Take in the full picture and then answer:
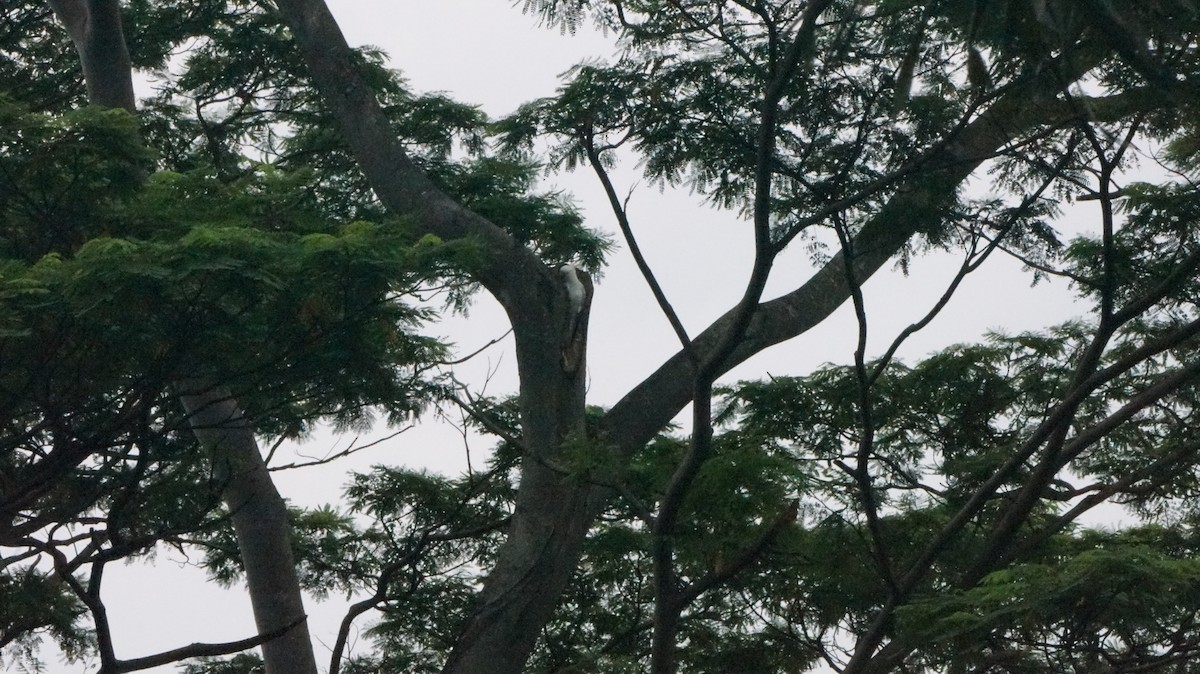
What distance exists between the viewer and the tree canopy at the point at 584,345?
5145mm

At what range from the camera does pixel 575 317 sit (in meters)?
7.12

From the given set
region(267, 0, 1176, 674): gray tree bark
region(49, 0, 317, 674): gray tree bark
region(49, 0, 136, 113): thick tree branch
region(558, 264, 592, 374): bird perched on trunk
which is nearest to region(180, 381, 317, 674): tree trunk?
region(49, 0, 317, 674): gray tree bark

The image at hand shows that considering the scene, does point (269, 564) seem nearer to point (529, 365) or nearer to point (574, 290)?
point (529, 365)

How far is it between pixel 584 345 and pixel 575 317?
0.51 feet

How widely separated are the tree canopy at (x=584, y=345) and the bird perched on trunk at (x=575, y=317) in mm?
18

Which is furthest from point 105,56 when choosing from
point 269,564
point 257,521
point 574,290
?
point 574,290

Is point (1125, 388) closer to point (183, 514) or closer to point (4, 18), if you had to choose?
point (183, 514)

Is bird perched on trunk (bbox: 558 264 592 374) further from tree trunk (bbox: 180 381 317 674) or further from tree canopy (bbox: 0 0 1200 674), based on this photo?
tree trunk (bbox: 180 381 317 674)

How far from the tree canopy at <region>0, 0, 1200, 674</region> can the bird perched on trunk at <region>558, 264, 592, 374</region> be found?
0.02m

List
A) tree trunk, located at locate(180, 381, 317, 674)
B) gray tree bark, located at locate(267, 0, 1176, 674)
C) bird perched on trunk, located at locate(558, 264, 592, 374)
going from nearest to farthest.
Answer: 1. gray tree bark, located at locate(267, 0, 1176, 674)
2. bird perched on trunk, located at locate(558, 264, 592, 374)
3. tree trunk, located at locate(180, 381, 317, 674)

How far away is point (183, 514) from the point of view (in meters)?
7.35

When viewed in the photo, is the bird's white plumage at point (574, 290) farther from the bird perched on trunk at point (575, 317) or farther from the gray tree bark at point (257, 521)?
the gray tree bark at point (257, 521)

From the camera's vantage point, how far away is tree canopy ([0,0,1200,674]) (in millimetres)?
5145

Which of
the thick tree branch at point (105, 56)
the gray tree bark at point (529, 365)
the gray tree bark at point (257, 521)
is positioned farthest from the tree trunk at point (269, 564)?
the thick tree branch at point (105, 56)
